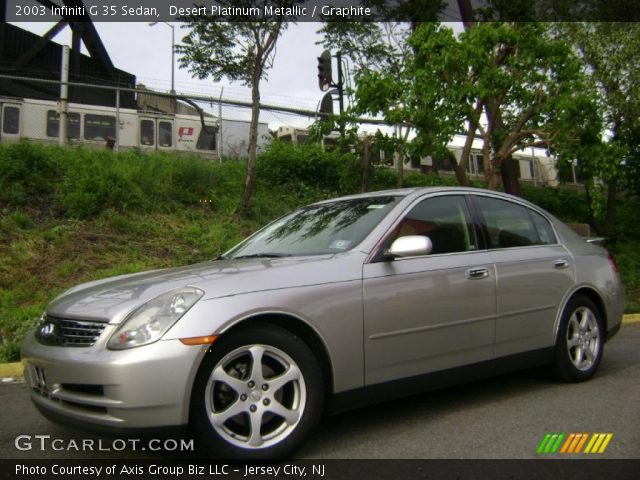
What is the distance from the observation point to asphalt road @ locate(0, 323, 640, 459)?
10.8ft

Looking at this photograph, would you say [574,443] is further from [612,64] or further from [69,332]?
[612,64]

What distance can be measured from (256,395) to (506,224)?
251 centimetres

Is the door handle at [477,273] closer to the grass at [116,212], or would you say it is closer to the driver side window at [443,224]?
the driver side window at [443,224]

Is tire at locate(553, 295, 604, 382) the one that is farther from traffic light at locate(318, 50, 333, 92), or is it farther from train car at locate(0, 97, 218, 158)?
train car at locate(0, 97, 218, 158)

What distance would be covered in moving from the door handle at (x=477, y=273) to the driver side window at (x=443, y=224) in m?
0.18

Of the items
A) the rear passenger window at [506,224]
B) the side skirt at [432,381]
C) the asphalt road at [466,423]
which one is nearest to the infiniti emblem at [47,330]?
the asphalt road at [466,423]

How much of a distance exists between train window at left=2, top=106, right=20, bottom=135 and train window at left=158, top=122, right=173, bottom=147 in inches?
136

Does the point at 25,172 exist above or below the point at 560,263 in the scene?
above

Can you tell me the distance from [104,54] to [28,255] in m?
16.4

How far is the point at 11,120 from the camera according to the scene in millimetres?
14438

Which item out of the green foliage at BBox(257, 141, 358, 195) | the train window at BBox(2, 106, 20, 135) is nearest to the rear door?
the green foliage at BBox(257, 141, 358, 195)

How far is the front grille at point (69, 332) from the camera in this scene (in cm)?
296

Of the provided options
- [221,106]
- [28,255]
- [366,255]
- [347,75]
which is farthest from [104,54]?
[366,255]

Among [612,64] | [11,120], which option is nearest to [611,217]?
[612,64]
